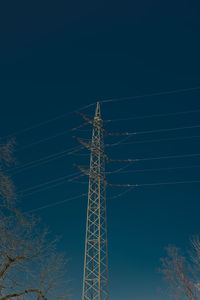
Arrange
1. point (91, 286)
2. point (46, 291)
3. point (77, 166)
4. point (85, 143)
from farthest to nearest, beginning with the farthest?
point (85, 143), point (77, 166), point (91, 286), point (46, 291)

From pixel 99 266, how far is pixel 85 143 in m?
9.37

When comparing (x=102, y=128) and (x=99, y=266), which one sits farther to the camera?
(x=102, y=128)

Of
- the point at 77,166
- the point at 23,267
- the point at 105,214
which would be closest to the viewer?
the point at 23,267

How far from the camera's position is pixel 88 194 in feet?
68.2

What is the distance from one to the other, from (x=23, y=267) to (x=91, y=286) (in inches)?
285

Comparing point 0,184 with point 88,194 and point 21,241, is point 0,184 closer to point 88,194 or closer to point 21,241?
point 21,241

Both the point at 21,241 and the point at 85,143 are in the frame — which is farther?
the point at 85,143

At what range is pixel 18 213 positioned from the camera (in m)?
10.0

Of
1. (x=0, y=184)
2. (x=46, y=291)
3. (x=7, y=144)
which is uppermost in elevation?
(x=7, y=144)

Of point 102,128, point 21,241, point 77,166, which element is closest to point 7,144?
point 21,241

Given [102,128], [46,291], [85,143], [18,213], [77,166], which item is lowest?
[46,291]

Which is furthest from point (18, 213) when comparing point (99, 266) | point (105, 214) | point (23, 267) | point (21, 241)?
point (105, 214)

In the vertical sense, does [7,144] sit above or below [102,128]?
below

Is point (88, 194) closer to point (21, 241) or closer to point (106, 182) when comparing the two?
point (106, 182)
